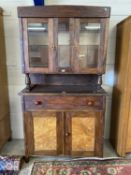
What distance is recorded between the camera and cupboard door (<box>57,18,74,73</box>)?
5.88ft

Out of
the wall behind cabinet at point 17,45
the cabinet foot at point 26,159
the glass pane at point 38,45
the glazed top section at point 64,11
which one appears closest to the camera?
the glazed top section at point 64,11

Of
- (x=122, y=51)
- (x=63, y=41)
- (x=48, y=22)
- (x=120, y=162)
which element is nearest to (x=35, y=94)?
(x=63, y=41)

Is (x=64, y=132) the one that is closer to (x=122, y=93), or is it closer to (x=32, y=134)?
(x=32, y=134)

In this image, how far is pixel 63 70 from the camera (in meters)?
1.90

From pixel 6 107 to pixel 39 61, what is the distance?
2.86ft

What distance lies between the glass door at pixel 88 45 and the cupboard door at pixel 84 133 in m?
0.51

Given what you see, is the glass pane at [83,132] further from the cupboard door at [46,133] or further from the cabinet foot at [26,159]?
the cabinet foot at [26,159]

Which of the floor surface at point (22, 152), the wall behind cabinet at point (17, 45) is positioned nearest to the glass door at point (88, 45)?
the wall behind cabinet at point (17, 45)

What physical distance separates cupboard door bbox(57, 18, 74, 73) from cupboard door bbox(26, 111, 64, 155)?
0.54m

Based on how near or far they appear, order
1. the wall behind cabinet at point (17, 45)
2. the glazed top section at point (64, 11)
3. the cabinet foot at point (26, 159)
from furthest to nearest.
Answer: the wall behind cabinet at point (17, 45)
the cabinet foot at point (26, 159)
the glazed top section at point (64, 11)

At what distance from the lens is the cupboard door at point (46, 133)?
1.89 meters

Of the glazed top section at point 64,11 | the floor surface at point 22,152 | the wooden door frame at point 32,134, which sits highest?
the glazed top section at point 64,11

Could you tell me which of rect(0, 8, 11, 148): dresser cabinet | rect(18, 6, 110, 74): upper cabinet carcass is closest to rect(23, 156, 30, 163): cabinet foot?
rect(0, 8, 11, 148): dresser cabinet

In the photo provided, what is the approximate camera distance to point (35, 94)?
184 centimetres
